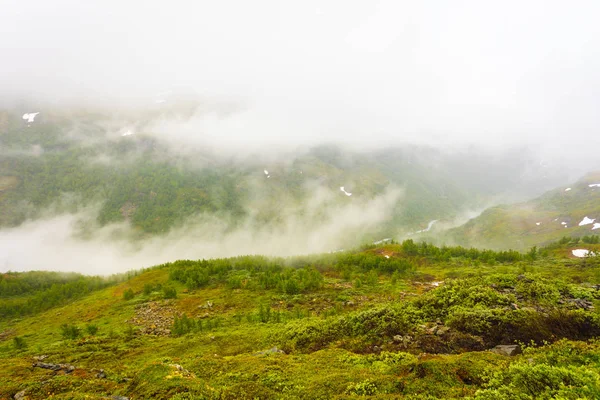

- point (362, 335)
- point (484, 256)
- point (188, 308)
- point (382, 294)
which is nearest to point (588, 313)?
point (362, 335)

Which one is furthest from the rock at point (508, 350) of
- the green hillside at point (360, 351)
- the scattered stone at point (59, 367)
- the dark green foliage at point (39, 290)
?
the dark green foliage at point (39, 290)

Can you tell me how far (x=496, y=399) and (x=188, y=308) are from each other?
55131 mm

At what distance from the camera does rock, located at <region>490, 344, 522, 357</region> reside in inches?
622

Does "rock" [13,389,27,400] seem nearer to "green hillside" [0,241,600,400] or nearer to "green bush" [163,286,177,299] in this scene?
"green hillside" [0,241,600,400]

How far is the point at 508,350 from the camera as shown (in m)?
16.0

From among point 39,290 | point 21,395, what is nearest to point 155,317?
point 21,395

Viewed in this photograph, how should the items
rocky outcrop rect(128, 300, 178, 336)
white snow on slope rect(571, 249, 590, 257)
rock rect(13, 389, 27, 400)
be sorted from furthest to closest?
white snow on slope rect(571, 249, 590, 257)
rocky outcrop rect(128, 300, 178, 336)
rock rect(13, 389, 27, 400)

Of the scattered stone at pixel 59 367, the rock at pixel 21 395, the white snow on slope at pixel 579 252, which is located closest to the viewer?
the rock at pixel 21 395

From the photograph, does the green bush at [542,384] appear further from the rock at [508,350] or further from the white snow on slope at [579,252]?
the white snow on slope at [579,252]

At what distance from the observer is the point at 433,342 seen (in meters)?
18.8

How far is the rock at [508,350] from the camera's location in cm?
1579

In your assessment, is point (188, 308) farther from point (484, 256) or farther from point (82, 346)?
point (484, 256)

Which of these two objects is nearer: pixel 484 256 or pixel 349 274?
pixel 349 274

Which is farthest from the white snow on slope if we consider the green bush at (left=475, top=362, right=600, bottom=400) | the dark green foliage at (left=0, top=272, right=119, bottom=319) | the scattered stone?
the dark green foliage at (left=0, top=272, right=119, bottom=319)
